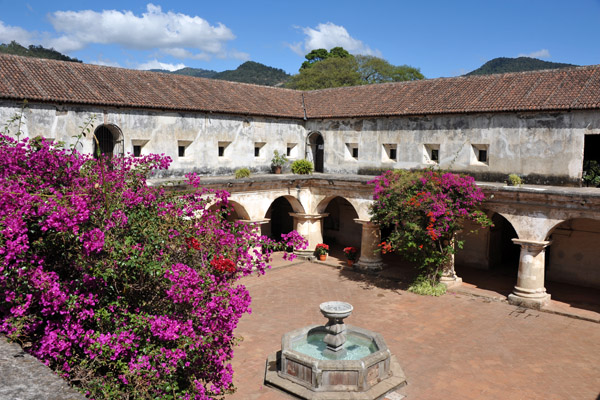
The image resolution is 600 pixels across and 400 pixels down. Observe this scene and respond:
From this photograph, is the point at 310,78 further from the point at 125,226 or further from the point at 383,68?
the point at 125,226

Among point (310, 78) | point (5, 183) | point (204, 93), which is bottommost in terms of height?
point (5, 183)

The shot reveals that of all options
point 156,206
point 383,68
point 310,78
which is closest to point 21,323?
point 156,206

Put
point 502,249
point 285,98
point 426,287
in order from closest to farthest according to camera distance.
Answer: point 426,287
point 502,249
point 285,98

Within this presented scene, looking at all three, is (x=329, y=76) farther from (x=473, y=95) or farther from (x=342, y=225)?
(x=473, y=95)

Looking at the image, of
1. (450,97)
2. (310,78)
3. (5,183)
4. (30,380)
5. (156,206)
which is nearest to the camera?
(30,380)

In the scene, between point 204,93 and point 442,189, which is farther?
point 204,93

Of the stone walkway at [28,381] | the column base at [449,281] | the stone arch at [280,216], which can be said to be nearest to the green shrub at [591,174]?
the column base at [449,281]

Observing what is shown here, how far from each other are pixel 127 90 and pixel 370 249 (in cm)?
1255

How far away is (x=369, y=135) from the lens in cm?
2383

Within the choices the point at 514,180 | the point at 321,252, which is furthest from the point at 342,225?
the point at 514,180

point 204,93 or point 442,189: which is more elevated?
point 204,93

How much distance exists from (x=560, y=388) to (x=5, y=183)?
12.1 m

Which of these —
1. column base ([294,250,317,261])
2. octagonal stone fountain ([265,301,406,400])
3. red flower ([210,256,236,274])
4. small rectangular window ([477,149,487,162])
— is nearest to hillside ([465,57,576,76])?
small rectangular window ([477,149,487,162])

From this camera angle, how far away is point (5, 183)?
5.99 metres
